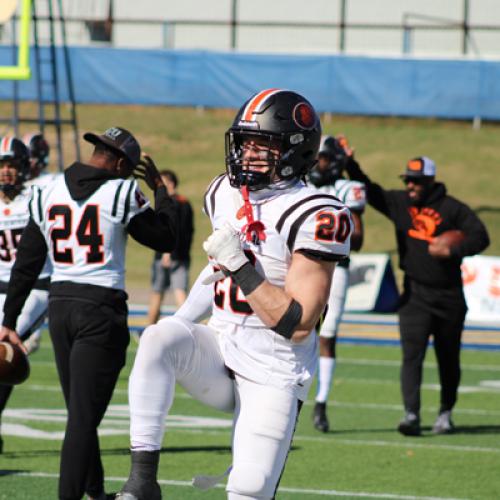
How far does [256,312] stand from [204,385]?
14.3 inches

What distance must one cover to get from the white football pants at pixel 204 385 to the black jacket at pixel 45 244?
1487 millimetres

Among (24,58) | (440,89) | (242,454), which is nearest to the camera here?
(242,454)

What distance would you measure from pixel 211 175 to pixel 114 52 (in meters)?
3.40

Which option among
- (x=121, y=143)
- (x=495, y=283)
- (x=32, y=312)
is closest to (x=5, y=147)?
(x=32, y=312)

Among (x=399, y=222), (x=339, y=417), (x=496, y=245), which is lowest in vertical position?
(x=496, y=245)

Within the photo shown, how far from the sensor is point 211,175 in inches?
1054

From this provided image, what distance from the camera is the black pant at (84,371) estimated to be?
19.7 feet

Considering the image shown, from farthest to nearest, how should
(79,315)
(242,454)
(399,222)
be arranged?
(399,222) < (79,315) < (242,454)

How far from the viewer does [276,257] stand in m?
4.76

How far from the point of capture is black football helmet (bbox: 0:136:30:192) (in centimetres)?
816

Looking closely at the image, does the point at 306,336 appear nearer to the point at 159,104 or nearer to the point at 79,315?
the point at 79,315

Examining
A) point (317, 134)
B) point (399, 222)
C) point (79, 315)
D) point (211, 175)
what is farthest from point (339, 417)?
point (211, 175)

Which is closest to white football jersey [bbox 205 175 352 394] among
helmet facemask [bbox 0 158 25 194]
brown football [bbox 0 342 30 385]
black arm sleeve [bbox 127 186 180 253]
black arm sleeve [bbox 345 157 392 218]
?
black arm sleeve [bbox 127 186 180 253]

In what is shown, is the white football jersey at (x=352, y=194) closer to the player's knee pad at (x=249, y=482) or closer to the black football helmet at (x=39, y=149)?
the black football helmet at (x=39, y=149)
